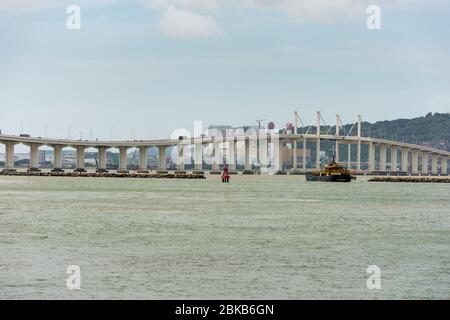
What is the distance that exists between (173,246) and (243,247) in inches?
101

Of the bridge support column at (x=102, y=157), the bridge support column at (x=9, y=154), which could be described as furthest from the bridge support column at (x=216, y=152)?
the bridge support column at (x=9, y=154)

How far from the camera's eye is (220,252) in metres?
36.7

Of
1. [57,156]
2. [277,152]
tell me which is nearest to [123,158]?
[57,156]

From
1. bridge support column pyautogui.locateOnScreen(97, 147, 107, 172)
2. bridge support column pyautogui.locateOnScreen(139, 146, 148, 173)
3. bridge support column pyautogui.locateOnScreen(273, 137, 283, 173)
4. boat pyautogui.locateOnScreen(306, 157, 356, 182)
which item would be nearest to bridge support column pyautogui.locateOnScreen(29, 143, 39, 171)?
bridge support column pyautogui.locateOnScreen(97, 147, 107, 172)

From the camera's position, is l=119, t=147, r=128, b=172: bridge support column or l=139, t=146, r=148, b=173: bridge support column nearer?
l=119, t=147, r=128, b=172: bridge support column

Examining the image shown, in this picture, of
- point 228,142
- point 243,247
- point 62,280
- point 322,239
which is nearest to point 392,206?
point 322,239

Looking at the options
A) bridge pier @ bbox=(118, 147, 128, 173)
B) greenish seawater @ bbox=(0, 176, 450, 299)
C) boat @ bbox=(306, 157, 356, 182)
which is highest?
bridge pier @ bbox=(118, 147, 128, 173)

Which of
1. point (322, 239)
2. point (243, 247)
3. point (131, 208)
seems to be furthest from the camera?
point (131, 208)

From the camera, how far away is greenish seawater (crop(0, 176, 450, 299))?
93.2ft

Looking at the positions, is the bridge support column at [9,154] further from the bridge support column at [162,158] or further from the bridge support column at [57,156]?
the bridge support column at [162,158]

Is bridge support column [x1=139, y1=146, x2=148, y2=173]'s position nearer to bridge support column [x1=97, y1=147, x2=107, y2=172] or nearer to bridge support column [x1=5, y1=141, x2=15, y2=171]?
bridge support column [x1=97, y1=147, x2=107, y2=172]

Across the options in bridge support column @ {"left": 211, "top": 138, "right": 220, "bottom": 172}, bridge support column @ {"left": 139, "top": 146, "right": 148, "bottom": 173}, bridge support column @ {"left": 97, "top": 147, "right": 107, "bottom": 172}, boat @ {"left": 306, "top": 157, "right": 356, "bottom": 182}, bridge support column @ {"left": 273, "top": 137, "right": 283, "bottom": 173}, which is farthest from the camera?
bridge support column @ {"left": 273, "top": 137, "right": 283, "bottom": 173}
